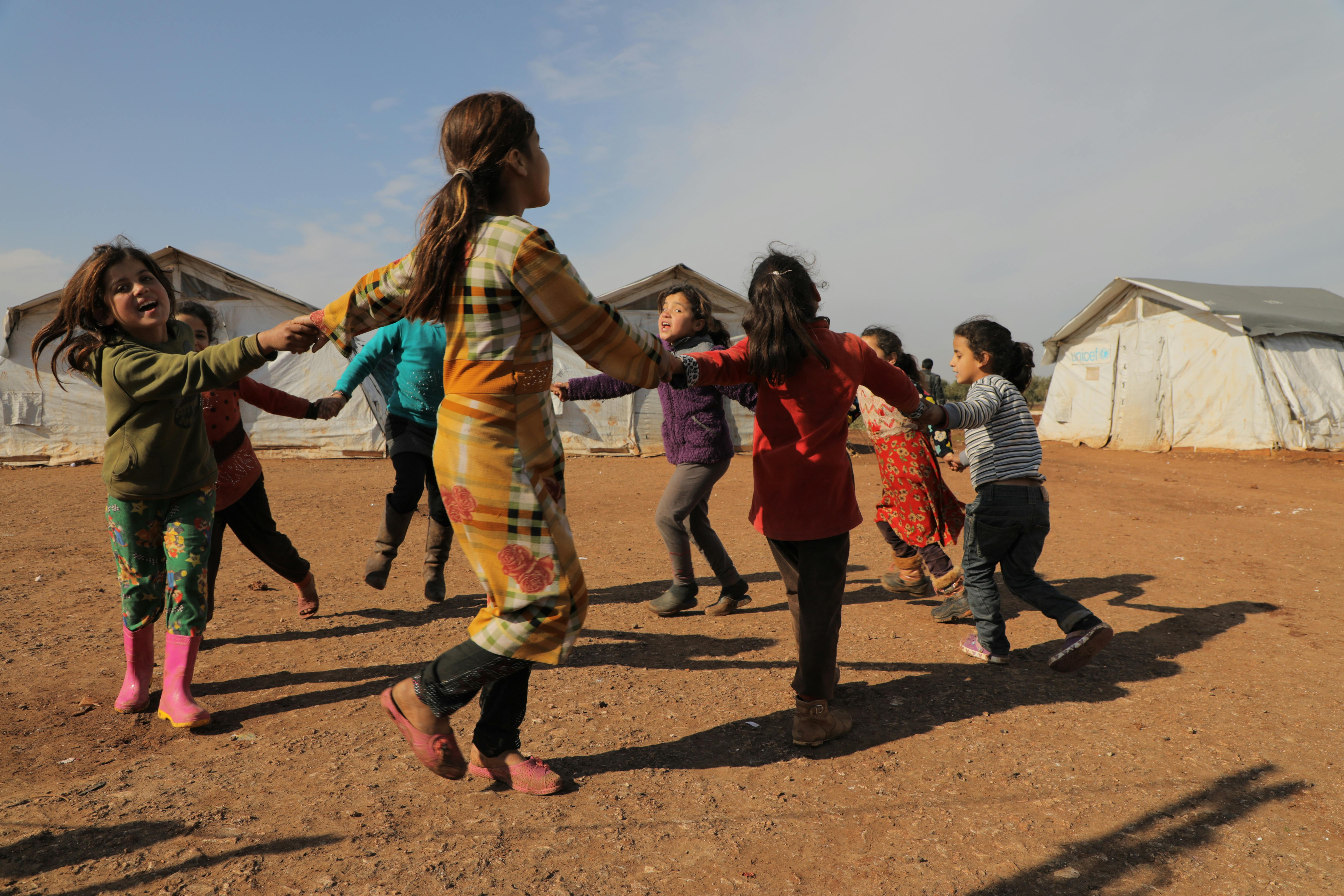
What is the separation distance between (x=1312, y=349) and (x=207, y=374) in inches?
706

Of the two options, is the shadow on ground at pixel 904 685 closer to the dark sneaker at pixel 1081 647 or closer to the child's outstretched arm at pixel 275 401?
the dark sneaker at pixel 1081 647

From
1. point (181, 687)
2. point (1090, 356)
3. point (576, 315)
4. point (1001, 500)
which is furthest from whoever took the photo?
point (1090, 356)

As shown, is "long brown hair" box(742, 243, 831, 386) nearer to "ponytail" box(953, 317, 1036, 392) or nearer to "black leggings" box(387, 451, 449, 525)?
"ponytail" box(953, 317, 1036, 392)

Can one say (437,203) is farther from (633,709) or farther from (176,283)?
(176,283)

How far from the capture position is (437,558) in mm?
4523

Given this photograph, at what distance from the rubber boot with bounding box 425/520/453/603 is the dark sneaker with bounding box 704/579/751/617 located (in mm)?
1539

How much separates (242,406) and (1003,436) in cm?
1362

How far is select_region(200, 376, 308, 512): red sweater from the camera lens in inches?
148

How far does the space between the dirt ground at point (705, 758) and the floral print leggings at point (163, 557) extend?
415mm

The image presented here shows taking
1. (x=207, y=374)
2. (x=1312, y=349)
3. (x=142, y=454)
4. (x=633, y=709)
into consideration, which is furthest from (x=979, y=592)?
(x=1312, y=349)

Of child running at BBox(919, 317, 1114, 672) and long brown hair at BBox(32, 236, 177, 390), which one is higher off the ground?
long brown hair at BBox(32, 236, 177, 390)

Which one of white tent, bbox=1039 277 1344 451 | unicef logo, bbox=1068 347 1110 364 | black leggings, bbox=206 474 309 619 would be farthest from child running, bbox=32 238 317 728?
unicef logo, bbox=1068 347 1110 364

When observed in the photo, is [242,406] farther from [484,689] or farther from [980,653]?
[980,653]

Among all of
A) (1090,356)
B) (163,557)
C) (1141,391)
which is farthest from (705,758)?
(1090,356)
